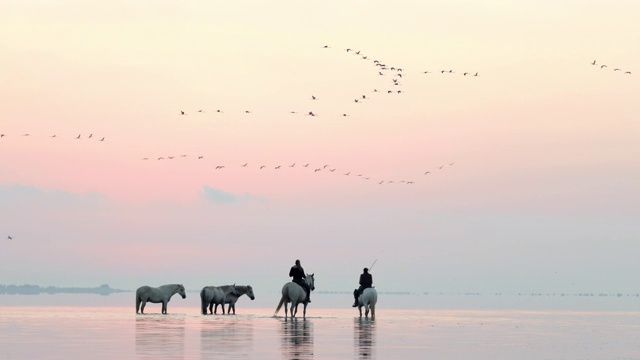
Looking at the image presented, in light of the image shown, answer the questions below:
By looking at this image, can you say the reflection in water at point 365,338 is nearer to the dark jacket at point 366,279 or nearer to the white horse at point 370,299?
the white horse at point 370,299

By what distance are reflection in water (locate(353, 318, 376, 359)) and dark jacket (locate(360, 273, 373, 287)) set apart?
20.4 feet

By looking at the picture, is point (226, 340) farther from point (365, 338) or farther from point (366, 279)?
point (366, 279)

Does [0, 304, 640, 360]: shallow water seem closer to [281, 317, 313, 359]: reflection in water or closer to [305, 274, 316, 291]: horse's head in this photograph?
[281, 317, 313, 359]: reflection in water

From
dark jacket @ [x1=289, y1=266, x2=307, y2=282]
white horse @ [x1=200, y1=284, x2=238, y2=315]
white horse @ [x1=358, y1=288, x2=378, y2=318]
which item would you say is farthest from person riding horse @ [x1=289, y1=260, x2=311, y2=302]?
white horse @ [x1=200, y1=284, x2=238, y2=315]

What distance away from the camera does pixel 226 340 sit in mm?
29969

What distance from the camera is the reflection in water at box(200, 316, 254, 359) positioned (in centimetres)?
2500

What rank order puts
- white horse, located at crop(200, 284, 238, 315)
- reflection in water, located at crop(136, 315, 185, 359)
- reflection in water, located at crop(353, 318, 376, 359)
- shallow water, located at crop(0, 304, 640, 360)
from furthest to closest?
white horse, located at crop(200, 284, 238, 315) → reflection in water, located at crop(353, 318, 376, 359) → shallow water, located at crop(0, 304, 640, 360) → reflection in water, located at crop(136, 315, 185, 359)

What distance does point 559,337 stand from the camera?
114ft

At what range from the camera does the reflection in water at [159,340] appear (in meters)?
24.7

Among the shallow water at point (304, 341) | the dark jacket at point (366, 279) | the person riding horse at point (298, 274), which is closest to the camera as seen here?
the shallow water at point (304, 341)

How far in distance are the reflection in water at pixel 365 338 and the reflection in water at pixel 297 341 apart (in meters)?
1.21

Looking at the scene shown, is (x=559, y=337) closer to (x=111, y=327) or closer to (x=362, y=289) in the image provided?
(x=111, y=327)

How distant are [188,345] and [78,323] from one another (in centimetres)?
1451

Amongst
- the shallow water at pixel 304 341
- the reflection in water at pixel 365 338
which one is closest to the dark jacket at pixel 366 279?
the reflection in water at pixel 365 338
